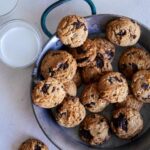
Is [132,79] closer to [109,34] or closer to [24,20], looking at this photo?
[109,34]

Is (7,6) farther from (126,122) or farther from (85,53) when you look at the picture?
(126,122)

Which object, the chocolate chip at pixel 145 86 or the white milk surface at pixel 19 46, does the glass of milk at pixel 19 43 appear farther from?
the chocolate chip at pixel 145 86

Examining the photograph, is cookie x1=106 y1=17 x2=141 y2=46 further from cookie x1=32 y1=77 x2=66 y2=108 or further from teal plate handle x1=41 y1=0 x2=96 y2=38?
cookie x1=32 y1=77 x2=66 y2=108

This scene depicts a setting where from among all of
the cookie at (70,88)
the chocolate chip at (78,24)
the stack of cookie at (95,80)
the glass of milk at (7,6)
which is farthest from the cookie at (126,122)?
the glass of milk at (7,6)

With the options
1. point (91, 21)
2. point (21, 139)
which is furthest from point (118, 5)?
point (21, 139)

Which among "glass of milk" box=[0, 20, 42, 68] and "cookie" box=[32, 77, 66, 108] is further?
"glass of milk" box=[0, 20, 42, 68]

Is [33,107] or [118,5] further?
[118,5]

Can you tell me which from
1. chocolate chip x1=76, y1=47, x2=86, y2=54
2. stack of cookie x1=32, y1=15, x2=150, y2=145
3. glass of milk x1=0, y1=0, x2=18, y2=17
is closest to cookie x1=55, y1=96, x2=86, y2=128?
stack of cookie x1=32, y1=15, x2=150, y2=145

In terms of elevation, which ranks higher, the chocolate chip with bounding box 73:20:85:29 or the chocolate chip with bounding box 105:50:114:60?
the chocolate chip with bounding box 73:20:85:29
